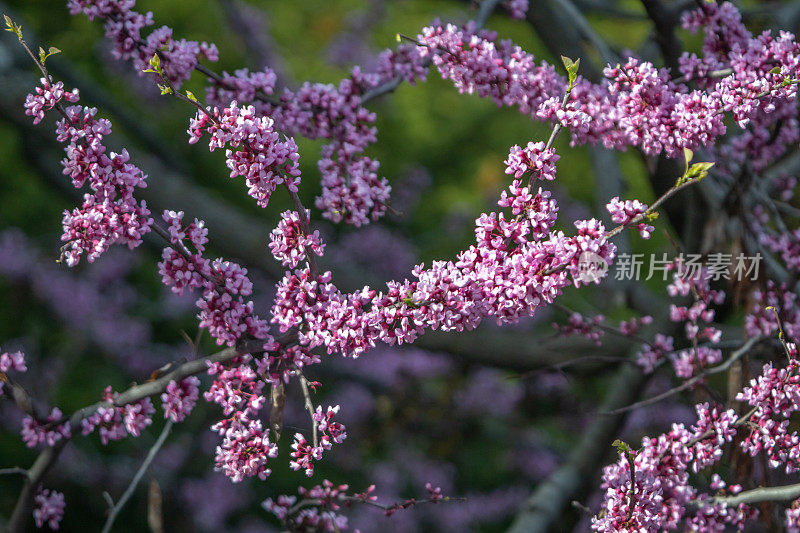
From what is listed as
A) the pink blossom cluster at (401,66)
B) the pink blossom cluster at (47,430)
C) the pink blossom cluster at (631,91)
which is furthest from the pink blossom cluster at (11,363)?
the pink blossom cluster at (631,91)

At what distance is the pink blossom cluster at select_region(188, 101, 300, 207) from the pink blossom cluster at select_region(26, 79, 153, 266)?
8.8 inches

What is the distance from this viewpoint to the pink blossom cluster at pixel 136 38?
7.37 ft

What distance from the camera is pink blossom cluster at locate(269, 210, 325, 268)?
6.14 ft

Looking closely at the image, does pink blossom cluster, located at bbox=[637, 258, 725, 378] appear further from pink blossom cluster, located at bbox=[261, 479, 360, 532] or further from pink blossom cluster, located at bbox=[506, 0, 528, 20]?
pink blossom cluster, located at bbox=[261, 479, 360, 532]

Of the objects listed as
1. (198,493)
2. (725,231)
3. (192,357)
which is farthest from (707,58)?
(198,493)

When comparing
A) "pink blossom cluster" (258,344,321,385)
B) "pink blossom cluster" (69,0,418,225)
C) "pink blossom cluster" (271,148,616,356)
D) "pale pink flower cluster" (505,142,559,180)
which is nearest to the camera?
"pink blossom cluster" (271,148,616,356)

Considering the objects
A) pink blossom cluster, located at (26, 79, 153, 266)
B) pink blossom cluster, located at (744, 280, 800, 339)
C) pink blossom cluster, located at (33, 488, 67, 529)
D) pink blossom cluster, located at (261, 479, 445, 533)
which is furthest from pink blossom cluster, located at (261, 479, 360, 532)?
pink blossom cluster, located at (744, 280, 800, 339)

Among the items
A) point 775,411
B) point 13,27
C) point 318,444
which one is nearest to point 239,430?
point 318,444

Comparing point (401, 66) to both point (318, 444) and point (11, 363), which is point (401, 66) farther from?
point (11, 363)

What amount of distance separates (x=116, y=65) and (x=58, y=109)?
12.9 feet

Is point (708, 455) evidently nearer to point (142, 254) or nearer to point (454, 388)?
point (454, 388)

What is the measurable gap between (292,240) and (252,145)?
0.27 meters

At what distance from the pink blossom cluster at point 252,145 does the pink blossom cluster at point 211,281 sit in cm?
20

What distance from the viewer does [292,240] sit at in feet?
6.20
